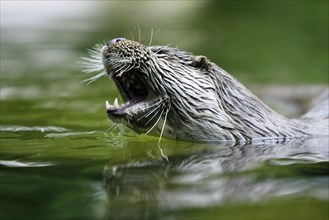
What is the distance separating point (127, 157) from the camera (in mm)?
5824

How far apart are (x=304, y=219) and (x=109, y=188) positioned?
128 cm

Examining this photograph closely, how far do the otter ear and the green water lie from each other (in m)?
0.67

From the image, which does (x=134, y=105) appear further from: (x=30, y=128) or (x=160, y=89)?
(x=30, y=128)

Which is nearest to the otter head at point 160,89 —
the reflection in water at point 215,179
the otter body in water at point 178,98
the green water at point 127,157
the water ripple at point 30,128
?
the otter body in water at point 178,98

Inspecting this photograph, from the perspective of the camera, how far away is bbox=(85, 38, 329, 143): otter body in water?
6.02 meters

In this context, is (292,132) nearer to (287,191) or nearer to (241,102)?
(241,102)

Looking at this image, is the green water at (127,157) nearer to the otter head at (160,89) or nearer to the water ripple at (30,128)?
the water ripple at (30,128)

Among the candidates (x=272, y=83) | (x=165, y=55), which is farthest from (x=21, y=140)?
(x=272, y=83)

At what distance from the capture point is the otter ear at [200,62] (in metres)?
6.27

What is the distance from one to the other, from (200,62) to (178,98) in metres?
0.39

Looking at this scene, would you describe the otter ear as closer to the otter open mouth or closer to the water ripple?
the otter open mouth

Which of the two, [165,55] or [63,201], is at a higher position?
[165,55]

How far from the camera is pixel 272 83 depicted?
10.6m

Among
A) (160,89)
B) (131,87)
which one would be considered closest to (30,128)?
(131,87)
